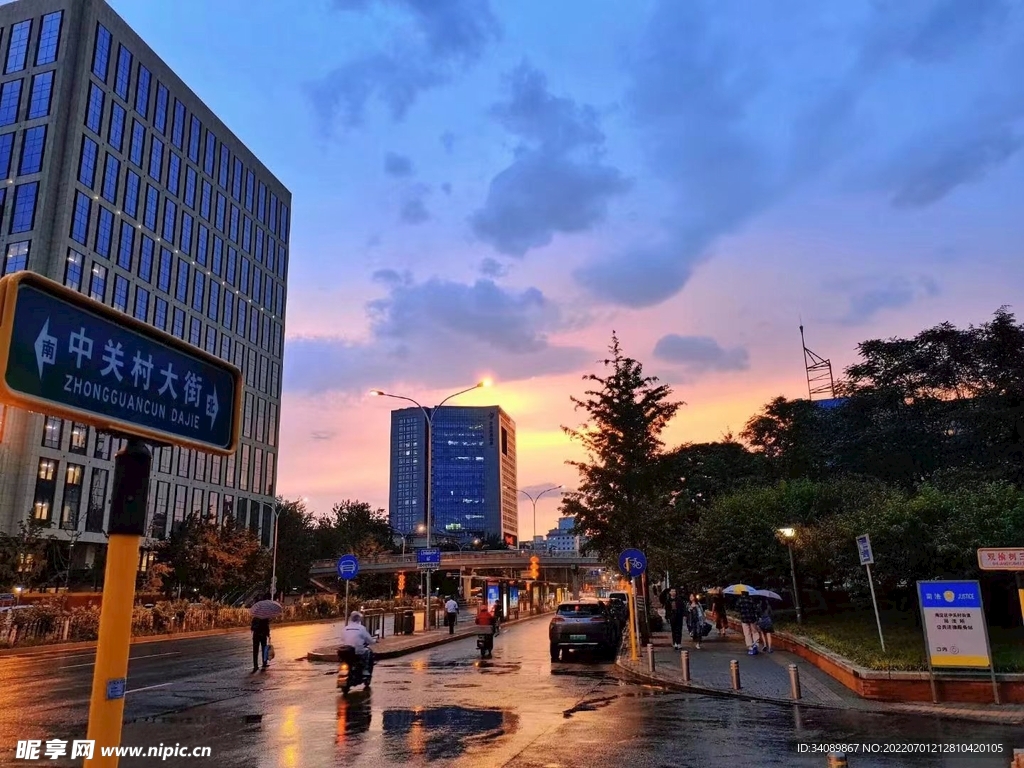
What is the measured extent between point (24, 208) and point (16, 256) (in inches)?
170

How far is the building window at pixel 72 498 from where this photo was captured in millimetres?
56506

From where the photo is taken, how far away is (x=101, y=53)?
62.7 meters

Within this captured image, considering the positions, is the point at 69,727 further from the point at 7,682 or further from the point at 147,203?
the point at 147,203

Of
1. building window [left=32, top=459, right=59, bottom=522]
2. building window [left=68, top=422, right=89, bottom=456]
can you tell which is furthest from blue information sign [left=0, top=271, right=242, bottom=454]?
building window [left=68, top=422, right=89, bottom=456]

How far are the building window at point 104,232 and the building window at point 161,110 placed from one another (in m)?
12.8

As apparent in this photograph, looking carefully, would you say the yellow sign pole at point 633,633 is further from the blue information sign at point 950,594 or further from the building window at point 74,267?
the building window at point 74,267

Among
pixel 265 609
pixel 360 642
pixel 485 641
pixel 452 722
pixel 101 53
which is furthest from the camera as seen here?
pixel 101 53

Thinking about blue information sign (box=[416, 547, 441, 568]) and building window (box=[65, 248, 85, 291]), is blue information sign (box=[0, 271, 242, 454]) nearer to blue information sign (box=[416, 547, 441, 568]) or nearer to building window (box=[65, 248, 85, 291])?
blue information sign (box=[416, 547, 441, 568])

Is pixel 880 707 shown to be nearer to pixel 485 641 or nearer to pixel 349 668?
pixel 349 668

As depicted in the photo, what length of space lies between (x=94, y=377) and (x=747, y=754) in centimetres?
842

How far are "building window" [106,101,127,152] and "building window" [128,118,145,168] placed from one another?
3.68 ft

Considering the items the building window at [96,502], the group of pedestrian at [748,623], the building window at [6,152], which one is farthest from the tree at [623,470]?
the building window at [6,152]

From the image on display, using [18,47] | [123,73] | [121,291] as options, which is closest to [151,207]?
[121,291]

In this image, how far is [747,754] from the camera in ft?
28.2
